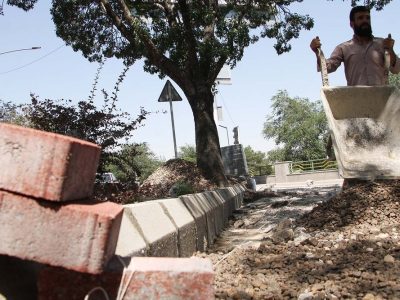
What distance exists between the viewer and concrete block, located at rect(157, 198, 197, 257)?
10.2 feet

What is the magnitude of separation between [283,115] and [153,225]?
47336 mm

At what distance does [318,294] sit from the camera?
217 cm

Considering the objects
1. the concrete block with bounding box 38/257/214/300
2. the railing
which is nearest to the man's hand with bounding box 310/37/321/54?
the concrete block with bounding box 38/257/214/300

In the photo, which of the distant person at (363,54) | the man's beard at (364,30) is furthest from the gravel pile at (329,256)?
the man's beard at (364,30)

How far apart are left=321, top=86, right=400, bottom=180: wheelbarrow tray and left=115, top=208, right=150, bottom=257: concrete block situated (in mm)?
3575

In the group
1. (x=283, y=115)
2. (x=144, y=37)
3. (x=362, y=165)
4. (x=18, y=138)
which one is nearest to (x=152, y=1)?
(x=144, y=37)

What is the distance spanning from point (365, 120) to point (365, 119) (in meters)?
0.01

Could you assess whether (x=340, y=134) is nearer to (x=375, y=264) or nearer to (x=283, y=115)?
(x=375, y=264)

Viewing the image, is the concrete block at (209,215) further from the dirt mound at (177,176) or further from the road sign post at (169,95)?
the road sign post at (169,95)

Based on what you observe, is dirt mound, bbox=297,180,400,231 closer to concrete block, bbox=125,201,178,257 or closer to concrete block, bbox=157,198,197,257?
concrete block, bbox=157,198,197,257

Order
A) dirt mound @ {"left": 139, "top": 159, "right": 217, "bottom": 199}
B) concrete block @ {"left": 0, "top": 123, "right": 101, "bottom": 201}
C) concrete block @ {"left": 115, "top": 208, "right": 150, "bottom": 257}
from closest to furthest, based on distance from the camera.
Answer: concrete block @ {"left": 0, "top": 123, "right": 101, "bottom": 201} → concrete block @ {"left": 115, "top": 208, "right": 150, "bottom": 257} → dirt mound @ {"left": 139, "top": 159, "right": 217, "bottom": 199}

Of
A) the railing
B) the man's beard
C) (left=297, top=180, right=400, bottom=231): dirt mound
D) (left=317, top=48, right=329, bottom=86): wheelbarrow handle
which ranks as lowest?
the railing

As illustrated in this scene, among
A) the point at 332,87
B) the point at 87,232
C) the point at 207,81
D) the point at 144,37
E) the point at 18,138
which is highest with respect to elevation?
the point at 144,37

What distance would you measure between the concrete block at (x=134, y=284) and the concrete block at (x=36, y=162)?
293 millimetres
